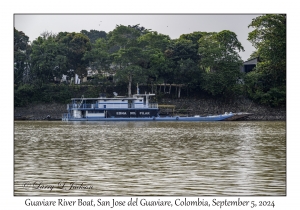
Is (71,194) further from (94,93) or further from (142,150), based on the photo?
(94,93)

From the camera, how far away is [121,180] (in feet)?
48.6

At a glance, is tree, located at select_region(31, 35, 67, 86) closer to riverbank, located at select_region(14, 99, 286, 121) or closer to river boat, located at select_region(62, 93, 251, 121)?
riverbank, located at select_region(14, 99, 286, 121)

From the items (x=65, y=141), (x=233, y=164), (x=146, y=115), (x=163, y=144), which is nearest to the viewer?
(x=233, y=164)

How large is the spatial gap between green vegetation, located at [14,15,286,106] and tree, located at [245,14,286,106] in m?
0.09

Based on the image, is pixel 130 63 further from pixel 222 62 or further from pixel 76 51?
pixel 222 62

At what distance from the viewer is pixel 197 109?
200ft

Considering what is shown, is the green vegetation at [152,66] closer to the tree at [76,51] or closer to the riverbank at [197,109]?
the tree at [76,51]

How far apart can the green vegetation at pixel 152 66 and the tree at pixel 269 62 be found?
3.7 inches

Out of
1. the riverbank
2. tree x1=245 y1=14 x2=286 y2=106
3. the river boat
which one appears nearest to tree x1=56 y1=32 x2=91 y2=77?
the riverbank

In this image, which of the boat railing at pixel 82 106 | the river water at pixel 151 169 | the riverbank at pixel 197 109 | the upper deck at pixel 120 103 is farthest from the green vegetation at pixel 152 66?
the river water at pixel 151 169

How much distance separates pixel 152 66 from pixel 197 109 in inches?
263

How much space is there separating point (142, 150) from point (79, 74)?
46252 millimetres

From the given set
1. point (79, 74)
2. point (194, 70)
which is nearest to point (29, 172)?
point (194, 70)

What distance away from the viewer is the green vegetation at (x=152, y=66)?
5991cm
